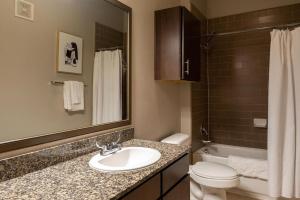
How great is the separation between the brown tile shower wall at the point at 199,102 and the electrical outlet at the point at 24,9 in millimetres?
2023

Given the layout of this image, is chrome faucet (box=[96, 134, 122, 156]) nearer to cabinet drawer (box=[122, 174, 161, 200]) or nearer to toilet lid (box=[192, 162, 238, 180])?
cabinet drawer (box=[122, 174, 161, 200])

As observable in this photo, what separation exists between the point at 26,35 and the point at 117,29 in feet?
2.49

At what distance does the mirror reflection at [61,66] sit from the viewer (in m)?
1.04

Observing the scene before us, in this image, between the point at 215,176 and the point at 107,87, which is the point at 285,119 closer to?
the point at 215,176

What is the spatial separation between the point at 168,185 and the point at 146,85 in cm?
102

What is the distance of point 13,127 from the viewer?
104 centimetres

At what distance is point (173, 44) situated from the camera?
2.12 metres

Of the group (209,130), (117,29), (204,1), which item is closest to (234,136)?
(209,130)

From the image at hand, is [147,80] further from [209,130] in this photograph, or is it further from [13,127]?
[209,130]

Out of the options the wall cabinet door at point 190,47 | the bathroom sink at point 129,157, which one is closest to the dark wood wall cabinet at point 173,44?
the wall cabinet door at point 190,47

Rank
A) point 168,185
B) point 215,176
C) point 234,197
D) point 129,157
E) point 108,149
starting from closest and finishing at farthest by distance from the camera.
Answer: point 168,185, point 108,149, point 129,157, point 215,176, point 234,197

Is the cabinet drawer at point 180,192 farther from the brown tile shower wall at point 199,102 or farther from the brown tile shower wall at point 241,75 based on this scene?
the brown tile shower wall at point 241,75

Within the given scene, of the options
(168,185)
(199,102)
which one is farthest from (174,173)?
(199,102)

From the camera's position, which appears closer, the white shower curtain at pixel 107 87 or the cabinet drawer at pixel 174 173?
the cabinet drawer at pixel 174 173
